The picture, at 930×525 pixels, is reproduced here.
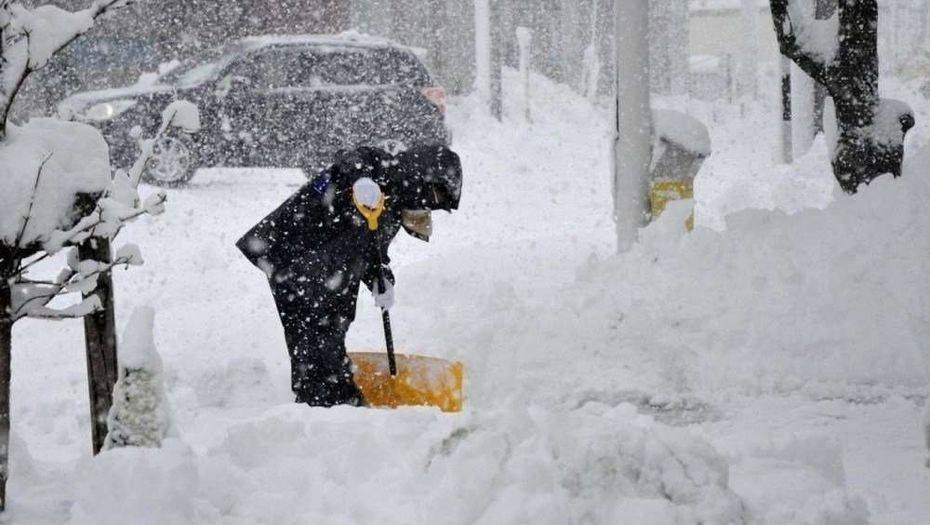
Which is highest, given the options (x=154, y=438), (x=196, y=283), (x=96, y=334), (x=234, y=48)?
(x=234, y=48)

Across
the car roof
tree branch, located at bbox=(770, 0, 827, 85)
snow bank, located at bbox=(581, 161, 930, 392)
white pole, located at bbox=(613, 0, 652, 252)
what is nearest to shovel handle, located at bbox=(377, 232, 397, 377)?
snow bank, located at bbox=(581, 161, 930, 392)

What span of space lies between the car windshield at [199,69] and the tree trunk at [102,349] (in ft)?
29.6

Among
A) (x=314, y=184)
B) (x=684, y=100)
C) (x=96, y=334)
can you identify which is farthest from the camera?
(x=684, y=100)

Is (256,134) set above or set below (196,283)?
above

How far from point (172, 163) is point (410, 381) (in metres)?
7.50

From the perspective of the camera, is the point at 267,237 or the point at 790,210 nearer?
the point at 267,237

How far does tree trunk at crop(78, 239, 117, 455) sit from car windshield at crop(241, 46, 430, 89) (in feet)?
30.7

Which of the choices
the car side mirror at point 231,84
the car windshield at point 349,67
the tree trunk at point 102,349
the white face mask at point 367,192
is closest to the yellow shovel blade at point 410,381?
the white face mask at point 367,192

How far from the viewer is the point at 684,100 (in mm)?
26047

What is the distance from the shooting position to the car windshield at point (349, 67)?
12.4 meters

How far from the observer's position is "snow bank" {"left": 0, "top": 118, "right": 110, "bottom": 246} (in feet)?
9.56

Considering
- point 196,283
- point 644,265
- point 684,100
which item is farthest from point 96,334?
point 684,100

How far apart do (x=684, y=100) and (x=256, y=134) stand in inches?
627

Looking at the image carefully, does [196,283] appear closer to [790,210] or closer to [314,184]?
[314,184]
